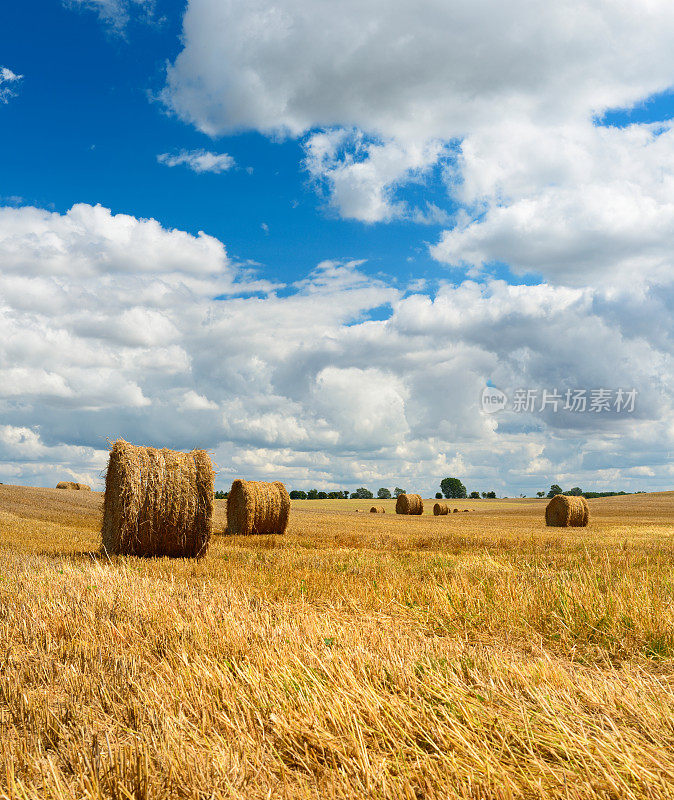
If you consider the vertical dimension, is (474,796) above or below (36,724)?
above

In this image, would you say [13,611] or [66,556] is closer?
[13,611]

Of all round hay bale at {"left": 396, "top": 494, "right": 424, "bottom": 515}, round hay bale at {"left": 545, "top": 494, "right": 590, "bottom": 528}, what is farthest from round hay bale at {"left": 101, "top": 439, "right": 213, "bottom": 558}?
round hay bale at {"left": 396, "top": 494, "right": 424, "bottom": 515}

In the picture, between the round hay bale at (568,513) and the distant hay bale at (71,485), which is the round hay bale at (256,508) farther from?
the distant hay bale at (71,485)

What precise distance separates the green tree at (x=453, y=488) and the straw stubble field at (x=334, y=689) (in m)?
123

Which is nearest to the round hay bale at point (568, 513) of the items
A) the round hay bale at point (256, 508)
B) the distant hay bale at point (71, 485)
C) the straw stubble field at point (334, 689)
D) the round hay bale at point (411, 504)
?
the round hay bale at point (411, 504)

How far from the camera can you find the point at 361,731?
128 inches

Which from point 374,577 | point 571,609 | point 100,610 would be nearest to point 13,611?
point 100,610

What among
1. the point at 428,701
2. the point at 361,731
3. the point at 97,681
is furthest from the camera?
the point at 97,681

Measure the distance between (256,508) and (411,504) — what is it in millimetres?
27100

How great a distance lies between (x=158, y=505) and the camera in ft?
42.5

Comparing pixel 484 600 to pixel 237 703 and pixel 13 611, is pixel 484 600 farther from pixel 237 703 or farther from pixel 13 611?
pixel 13 611

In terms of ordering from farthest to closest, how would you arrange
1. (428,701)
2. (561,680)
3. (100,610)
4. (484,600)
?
1. (484,600)
2. (100,610)
3. (561,680)
4. (428,701)

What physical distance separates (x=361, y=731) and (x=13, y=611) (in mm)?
4976

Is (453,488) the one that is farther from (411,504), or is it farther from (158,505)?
(158,505)
